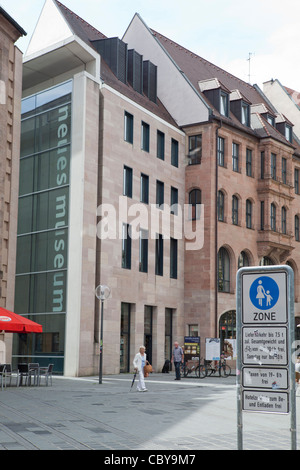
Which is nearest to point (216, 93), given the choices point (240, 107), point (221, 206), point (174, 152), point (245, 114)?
point (240, 107)

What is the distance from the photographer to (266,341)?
24.2 feet

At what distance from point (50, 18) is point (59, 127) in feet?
24.3

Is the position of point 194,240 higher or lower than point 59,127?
lower

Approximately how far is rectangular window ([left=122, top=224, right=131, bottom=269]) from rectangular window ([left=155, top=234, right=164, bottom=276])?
3.07m

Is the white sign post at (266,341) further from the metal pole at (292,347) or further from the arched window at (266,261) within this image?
the arched window at (266,261)

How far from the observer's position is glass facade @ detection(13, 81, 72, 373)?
107 feet

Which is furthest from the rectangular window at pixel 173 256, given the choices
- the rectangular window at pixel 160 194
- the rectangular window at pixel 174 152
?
the rectangular window at pixel 174 152

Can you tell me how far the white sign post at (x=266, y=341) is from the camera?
23.7 feet

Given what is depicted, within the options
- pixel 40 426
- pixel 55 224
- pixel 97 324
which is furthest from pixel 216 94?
pixel 40 426

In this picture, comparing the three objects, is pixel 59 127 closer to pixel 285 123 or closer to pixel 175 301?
pixel 175 301

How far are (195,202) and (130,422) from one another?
94.2 ft

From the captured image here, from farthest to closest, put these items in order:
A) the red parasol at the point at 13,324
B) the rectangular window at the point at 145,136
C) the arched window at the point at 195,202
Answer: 1. the arched window at the point at 195,202
2. the rectangular window at the point at 145,136
3. the red parasol at the point at 13,324

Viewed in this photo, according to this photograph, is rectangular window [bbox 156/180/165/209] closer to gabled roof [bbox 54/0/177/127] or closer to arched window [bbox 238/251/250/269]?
gabled roof [bbox 54/0/177/127]

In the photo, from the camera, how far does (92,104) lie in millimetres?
33188
